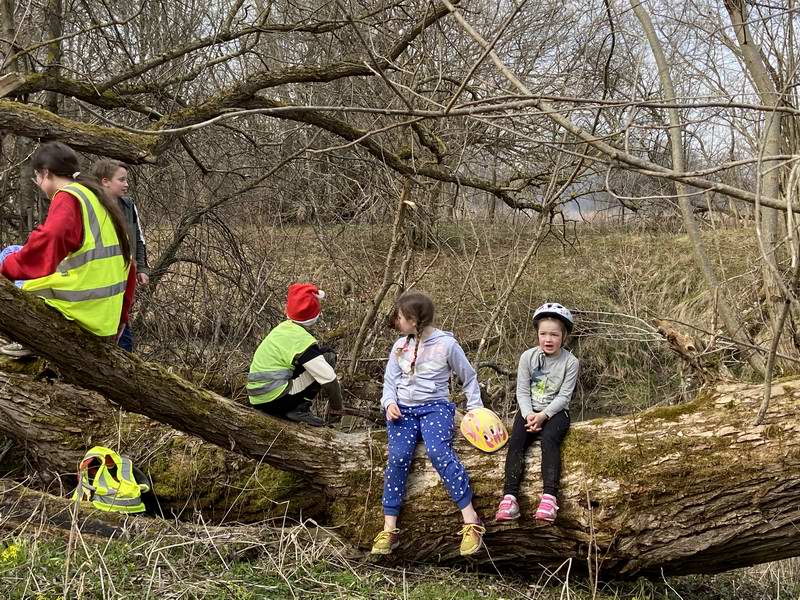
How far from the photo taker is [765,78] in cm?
512

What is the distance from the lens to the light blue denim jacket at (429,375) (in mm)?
4043

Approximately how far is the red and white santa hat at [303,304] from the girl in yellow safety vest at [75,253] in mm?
939

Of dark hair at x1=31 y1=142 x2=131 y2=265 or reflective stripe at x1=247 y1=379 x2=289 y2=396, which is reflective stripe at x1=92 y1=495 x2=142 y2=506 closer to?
reflective stripe at x1=247 y1=379 x2=289 y2=396

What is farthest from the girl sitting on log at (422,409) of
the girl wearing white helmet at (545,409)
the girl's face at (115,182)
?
the girl's face at (115,182)

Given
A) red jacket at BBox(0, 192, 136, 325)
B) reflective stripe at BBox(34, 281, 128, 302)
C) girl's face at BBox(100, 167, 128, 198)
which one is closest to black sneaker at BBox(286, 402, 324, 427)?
reflective stripe at BBox(34, 281, 128, 302)

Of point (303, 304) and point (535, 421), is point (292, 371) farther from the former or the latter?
point (535, 421)

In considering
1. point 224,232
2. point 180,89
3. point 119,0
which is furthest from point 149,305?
point 119,0

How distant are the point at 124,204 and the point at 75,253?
1.38 metres

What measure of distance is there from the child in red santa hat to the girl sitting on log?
0.44 m

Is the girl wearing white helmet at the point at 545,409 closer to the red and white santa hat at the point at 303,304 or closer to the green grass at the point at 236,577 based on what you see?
the green grass at the point at 236,577

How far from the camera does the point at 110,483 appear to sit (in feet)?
13.4

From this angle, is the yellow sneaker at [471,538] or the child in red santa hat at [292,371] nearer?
the yellow sneaker at [471,538]

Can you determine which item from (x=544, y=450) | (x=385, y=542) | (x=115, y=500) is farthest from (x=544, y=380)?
(x=115, y=500)

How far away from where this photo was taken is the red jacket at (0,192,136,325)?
3322 mm
